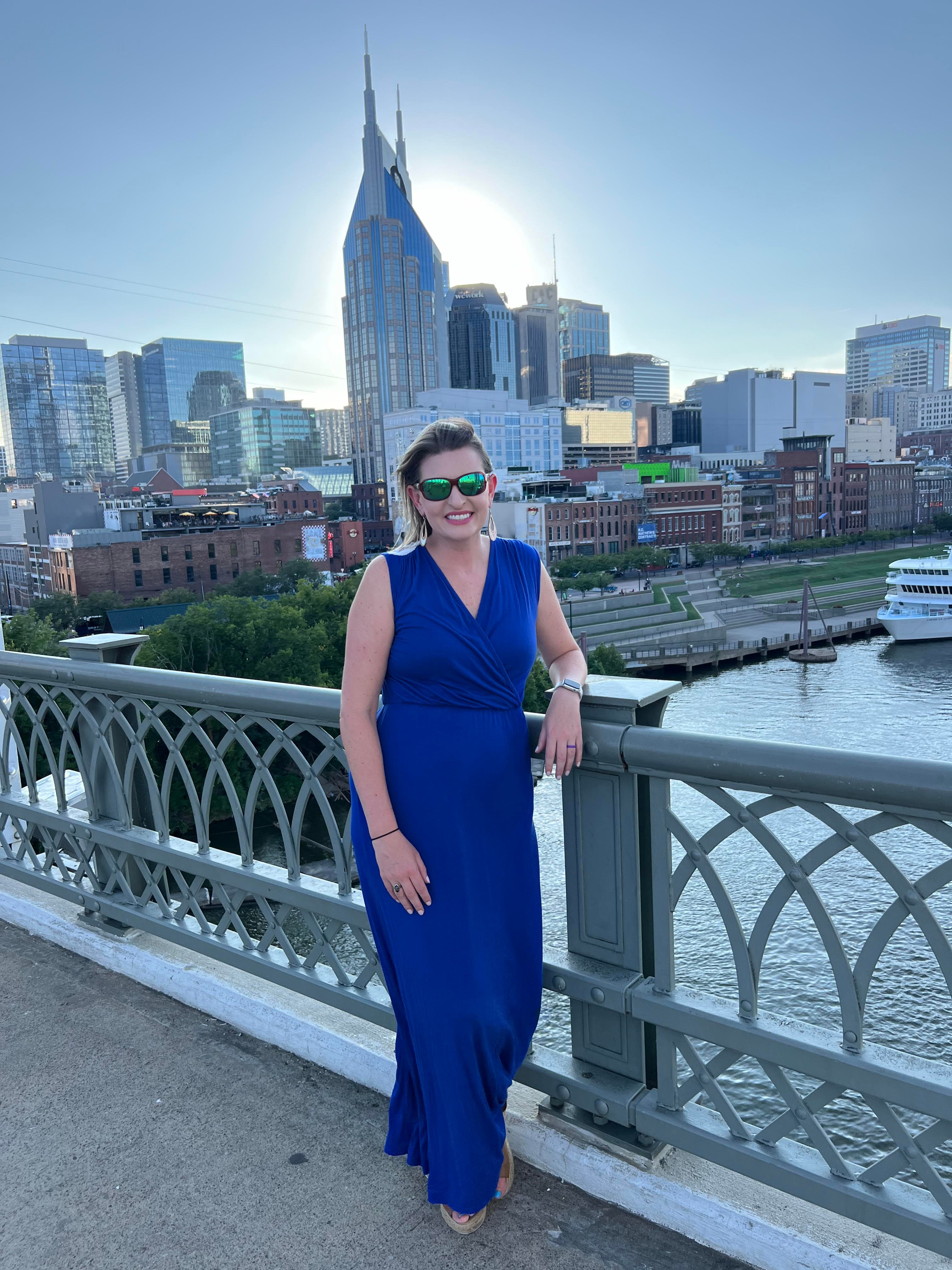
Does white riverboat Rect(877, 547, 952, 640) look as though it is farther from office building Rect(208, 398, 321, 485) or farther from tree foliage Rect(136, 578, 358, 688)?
office building Rect(208, 398, 321, 485)

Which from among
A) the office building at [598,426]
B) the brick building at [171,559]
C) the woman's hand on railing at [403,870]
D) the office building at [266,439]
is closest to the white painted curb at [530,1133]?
the woman's hand on railing at [403,870]

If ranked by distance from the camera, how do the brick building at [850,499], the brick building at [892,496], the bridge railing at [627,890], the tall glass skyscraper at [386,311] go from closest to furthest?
1. the bridge railing at [627,890]
2. the brick building at [850,499]
3. the brick building at [892,496]
4. the tall glass skyscraper at [386,311]

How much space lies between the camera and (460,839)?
1610mm

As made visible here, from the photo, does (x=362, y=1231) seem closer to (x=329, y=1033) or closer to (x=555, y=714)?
(x=329, y=1033)

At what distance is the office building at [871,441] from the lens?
130125 millimetres

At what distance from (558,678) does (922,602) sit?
185 ft

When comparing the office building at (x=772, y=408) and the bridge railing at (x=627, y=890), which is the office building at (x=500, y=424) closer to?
the office building at (x=772, y=408)

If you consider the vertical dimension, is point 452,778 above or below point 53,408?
below

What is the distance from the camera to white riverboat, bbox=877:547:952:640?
169 ft

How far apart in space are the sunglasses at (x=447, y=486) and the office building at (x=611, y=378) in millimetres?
178684

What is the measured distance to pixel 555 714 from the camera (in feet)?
5.30

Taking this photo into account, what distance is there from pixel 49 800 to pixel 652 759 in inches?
92.1

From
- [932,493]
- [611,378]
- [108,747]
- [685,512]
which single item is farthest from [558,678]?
[611,378]

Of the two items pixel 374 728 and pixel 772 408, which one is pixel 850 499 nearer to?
pixel 772 408
